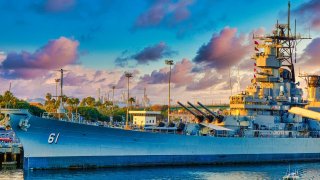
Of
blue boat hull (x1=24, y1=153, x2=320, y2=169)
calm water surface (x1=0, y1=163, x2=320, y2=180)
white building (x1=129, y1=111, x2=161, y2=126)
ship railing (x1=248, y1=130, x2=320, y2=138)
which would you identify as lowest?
calm water surface (x1=0, y1=163, x2=320, y2=180)

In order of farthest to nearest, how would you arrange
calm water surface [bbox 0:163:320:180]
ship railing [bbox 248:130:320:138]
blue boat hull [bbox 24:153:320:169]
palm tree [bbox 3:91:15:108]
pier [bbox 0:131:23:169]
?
palm tree [bbox 3:91:15:108] < ship railing [bbox 248:130:320:138] < pier [bbox 0:131:23:169] < blue boat hull [bbox 24:153:320:169] < calm water surface [bbox 0:163:320:180]

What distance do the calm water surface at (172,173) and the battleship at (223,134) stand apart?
136 centimetres

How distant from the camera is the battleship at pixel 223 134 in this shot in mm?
46812

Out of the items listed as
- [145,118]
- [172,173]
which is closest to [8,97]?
[145,118]

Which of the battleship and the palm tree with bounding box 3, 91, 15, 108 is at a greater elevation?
the palm tree with bounding box 3, 91, 15, 108

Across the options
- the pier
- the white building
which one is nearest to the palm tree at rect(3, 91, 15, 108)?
the pier

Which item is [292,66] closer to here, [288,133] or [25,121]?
[288,133]

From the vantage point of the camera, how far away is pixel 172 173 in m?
47.4

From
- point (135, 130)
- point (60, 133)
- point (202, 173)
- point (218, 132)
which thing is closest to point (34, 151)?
point (60, 133)

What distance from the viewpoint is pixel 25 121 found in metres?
45.9

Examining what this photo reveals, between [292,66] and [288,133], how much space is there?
28.7ft

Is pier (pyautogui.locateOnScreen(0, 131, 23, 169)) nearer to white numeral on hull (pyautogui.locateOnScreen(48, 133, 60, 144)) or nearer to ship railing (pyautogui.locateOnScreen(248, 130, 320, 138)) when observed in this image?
white numeral on hull (pyautogui.locateOnScreen(48, 133, 60, 144))

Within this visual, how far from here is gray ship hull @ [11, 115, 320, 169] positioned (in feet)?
153

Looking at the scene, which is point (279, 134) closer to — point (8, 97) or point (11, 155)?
point (11, 155)
